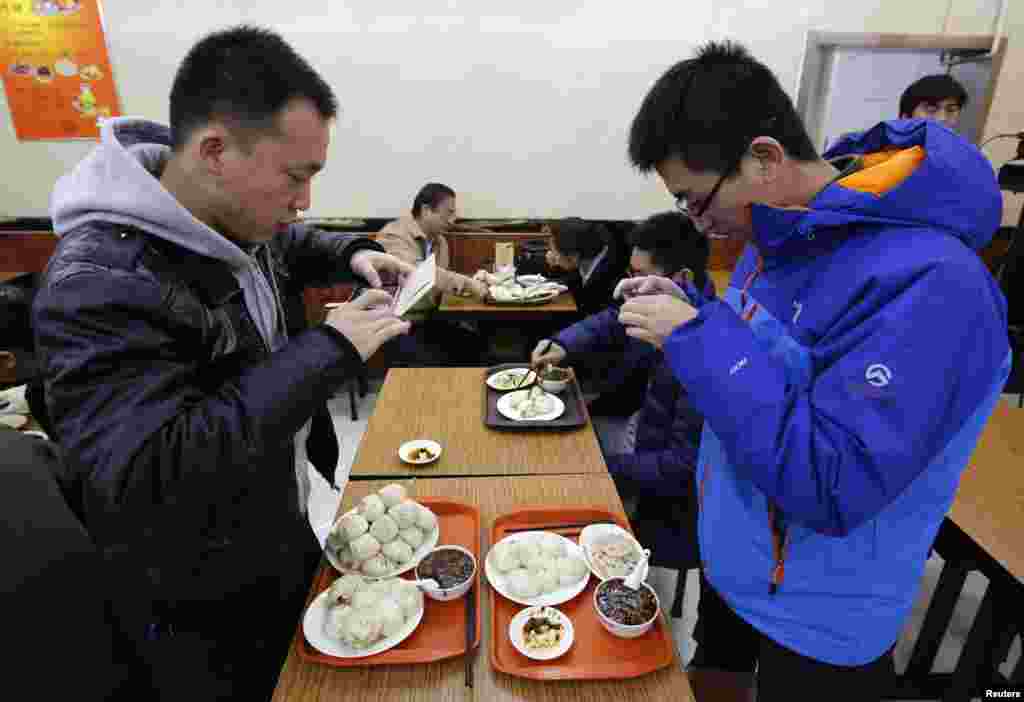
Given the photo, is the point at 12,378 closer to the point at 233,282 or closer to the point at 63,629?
the point at 233,282

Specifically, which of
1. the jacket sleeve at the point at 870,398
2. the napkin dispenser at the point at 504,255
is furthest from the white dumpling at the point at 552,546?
the napkin dispenser at the point at 504,255

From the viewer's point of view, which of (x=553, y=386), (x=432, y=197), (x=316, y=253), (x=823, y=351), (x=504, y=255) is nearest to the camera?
(x=823, y=351)

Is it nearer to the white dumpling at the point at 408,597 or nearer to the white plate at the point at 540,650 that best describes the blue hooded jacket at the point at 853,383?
the white plate at the point at 540,650

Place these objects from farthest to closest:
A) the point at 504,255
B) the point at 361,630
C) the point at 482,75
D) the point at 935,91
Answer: the point at 482,75, the point at 504,255, the point at 935,91, the point at 361,630

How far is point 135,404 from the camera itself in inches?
32.9

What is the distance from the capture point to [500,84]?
15.0 ft

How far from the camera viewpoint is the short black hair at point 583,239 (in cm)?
346

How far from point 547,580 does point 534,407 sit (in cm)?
87

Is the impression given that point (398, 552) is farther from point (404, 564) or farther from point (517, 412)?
point (517, 412)

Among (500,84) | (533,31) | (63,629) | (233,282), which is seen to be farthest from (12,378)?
(533,31)

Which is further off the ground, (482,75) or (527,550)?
(482,75)

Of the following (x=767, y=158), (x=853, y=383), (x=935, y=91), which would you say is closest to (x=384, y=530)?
(x=853, y=383)

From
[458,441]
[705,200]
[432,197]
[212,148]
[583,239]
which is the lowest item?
[458,441]

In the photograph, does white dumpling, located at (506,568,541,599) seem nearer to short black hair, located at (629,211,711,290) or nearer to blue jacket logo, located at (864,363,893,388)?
blue jacket logo, located at (864,363,893,388)
